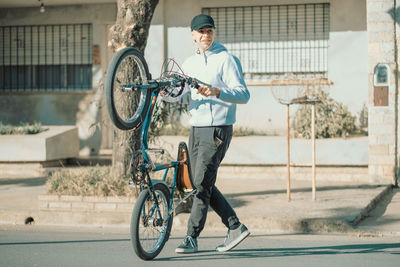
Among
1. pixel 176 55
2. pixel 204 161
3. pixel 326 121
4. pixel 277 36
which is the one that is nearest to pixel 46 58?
pixel 176 55

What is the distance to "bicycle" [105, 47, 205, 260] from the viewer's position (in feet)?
17.3

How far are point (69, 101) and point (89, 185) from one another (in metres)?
6.50

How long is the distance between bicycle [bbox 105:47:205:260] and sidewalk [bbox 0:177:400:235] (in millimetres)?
1733

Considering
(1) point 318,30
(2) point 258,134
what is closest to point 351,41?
(1) point 318,30

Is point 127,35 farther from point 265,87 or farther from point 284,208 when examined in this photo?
point 265,87

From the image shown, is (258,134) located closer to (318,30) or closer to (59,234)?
(318,30)

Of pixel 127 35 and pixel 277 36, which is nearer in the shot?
pixel 127 35

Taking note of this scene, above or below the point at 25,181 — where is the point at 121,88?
above

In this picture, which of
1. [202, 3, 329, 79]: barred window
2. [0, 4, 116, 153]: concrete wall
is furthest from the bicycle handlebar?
[0, 4, 116, 153]: concrete wall

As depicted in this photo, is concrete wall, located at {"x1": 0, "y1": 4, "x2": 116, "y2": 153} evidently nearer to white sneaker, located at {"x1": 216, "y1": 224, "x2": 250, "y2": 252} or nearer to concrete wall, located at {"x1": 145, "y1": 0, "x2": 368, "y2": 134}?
concrete wall, located at {"x1": 145, "y1": 0, "x2": 368, "y2": 134}

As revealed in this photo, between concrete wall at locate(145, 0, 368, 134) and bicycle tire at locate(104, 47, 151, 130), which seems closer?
bicycle tire at locate(104, 47, 151, 130)

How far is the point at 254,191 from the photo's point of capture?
9.75m

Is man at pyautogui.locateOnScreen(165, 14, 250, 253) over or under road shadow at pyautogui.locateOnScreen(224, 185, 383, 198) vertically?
over

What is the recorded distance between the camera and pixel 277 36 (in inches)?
532
